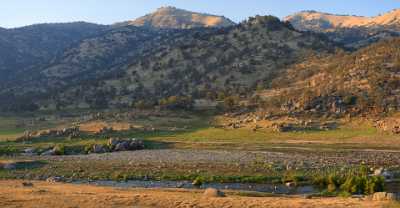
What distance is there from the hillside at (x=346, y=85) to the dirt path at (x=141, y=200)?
42009 mm

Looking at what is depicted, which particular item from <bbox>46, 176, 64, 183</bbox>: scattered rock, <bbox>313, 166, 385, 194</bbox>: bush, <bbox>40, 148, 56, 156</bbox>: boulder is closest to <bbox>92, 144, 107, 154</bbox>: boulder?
<bbox>40, 148, 56, 156</bbox>: boulder

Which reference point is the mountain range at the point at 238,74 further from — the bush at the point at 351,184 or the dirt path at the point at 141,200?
the dirt path at the point at 141,200

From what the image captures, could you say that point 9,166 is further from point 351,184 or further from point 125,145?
point 351,184

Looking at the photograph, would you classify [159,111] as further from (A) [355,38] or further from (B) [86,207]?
(A) [355,38]

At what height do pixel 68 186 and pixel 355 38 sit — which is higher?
pixel 355 38

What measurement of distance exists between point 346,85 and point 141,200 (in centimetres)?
5490

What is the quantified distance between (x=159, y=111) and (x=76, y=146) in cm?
2693

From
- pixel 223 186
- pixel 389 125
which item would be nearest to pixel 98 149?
pixel 223 186

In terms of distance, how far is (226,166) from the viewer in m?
43.6

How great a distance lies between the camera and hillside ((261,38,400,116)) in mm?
70062

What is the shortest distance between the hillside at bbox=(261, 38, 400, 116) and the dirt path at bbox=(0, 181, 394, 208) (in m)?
42.0

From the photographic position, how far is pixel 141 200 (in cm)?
2853

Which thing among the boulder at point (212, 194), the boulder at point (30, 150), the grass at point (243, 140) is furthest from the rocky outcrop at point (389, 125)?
the boulder at point (30, 150)

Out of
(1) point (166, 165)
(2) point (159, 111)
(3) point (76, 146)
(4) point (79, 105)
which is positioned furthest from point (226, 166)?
(4) point (79, 105)
